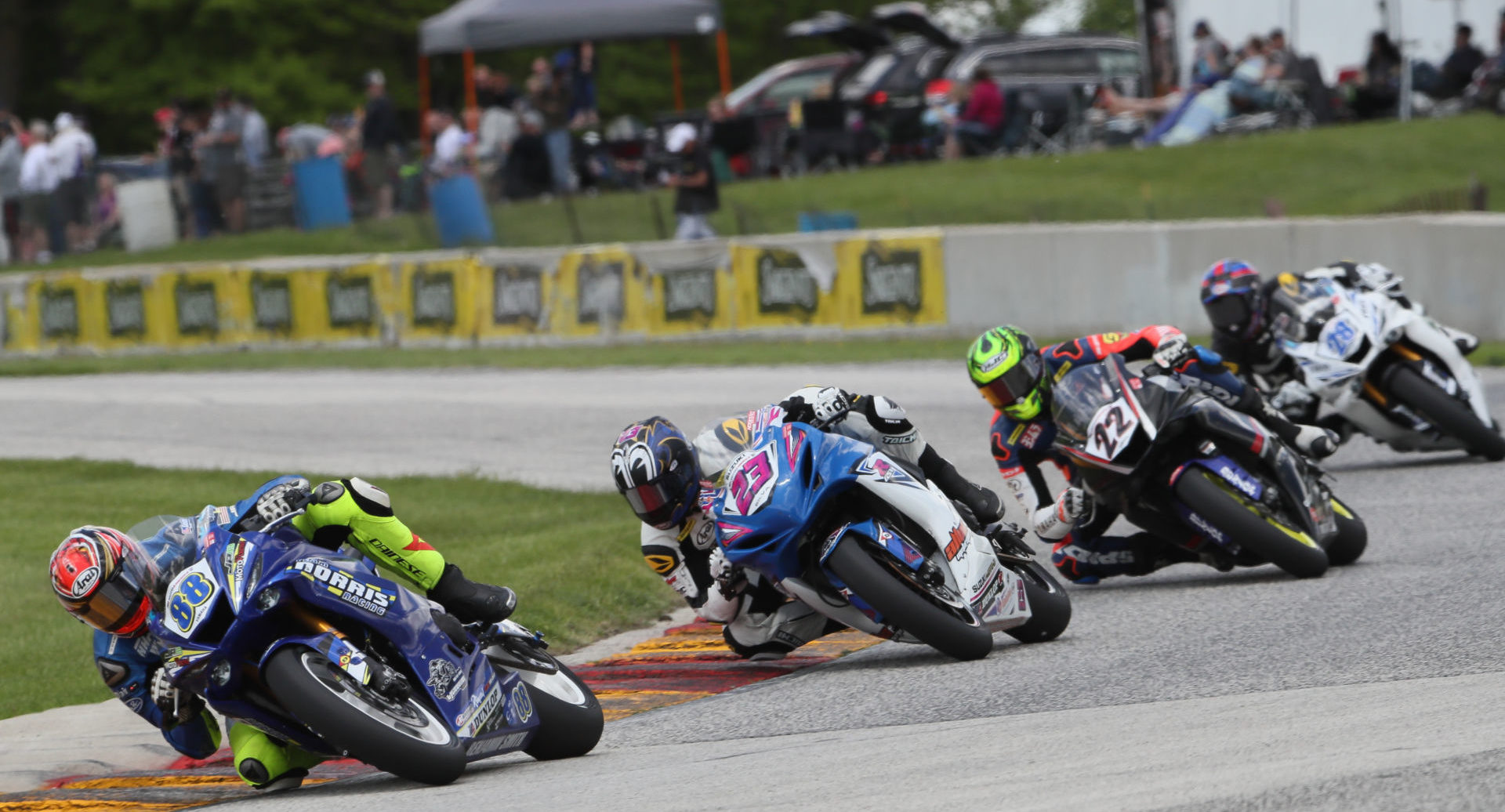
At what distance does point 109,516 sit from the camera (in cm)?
1302

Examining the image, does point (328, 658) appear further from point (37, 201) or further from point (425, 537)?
point (37, 201)

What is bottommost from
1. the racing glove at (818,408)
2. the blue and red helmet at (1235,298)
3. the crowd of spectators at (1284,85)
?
the blue and red helmet at (1235,298)

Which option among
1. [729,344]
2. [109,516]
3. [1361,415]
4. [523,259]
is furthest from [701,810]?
[523,259]

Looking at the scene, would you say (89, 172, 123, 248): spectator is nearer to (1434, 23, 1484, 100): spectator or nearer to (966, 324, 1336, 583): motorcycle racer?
(1434, 23, 1484, 100): spectator

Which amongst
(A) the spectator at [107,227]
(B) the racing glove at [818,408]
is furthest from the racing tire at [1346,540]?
(A) the spectator at [107,227]

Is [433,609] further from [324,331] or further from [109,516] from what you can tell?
[324,331]

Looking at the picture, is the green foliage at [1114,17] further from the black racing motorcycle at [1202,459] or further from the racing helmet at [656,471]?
the racing helmet at [656,471]

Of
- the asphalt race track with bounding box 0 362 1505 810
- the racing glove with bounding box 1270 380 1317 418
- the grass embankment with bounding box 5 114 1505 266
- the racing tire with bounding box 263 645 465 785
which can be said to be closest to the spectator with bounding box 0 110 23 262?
the grass embankment with bounding box 5 114 1505 266

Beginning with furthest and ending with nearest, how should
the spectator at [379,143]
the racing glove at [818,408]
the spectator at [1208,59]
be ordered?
the spectator at [379,143], the spectator at [1208,59], the racing glove at [818,408]

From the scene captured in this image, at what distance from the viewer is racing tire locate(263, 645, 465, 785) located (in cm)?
593

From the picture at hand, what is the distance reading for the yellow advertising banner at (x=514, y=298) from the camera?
22.5m

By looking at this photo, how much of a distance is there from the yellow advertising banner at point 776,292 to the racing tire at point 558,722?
1408 cm

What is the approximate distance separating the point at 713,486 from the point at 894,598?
104cm

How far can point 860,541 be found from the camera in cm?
736
